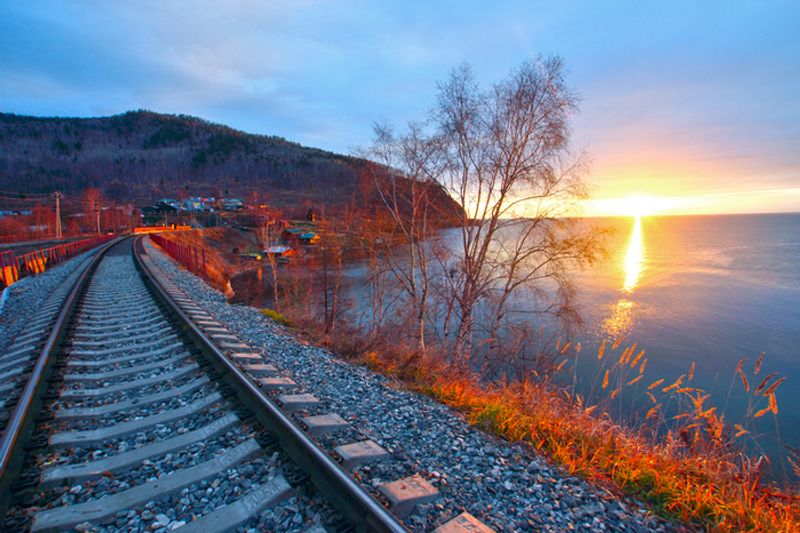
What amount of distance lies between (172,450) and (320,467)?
1361 mm

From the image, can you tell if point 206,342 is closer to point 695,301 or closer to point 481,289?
point 481,289

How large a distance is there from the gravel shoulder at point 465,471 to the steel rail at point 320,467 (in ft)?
1.15

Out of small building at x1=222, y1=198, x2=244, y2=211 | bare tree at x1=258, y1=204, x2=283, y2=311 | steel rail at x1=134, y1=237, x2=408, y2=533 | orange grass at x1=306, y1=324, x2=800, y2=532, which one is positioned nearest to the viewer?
steel rail at x1=134, y1=237, x2=408, y2=533

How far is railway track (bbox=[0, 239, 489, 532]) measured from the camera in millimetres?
2412

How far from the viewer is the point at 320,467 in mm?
2695

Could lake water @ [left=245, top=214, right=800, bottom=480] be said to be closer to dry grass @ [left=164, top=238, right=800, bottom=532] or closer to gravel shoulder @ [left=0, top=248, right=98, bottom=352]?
→ dry grass @ [left=164, top=238, right=800, bottom=532]

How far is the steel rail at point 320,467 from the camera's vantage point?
223 centimetres

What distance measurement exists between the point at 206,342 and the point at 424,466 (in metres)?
3.65

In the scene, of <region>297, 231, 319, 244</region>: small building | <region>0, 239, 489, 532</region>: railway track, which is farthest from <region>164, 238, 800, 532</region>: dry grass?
<region>297, 231, 319, 244</region>: small building

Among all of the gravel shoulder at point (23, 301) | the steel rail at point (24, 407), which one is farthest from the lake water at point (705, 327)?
the gravel shoulder at point (23, 301)

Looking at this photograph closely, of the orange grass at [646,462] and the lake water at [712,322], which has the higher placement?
the orange grass at [646,462]

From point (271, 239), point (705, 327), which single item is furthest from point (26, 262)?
point (705, 327)

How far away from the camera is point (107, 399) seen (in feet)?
13.5

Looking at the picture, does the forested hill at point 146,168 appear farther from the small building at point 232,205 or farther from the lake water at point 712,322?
the lake water at point 712,322
